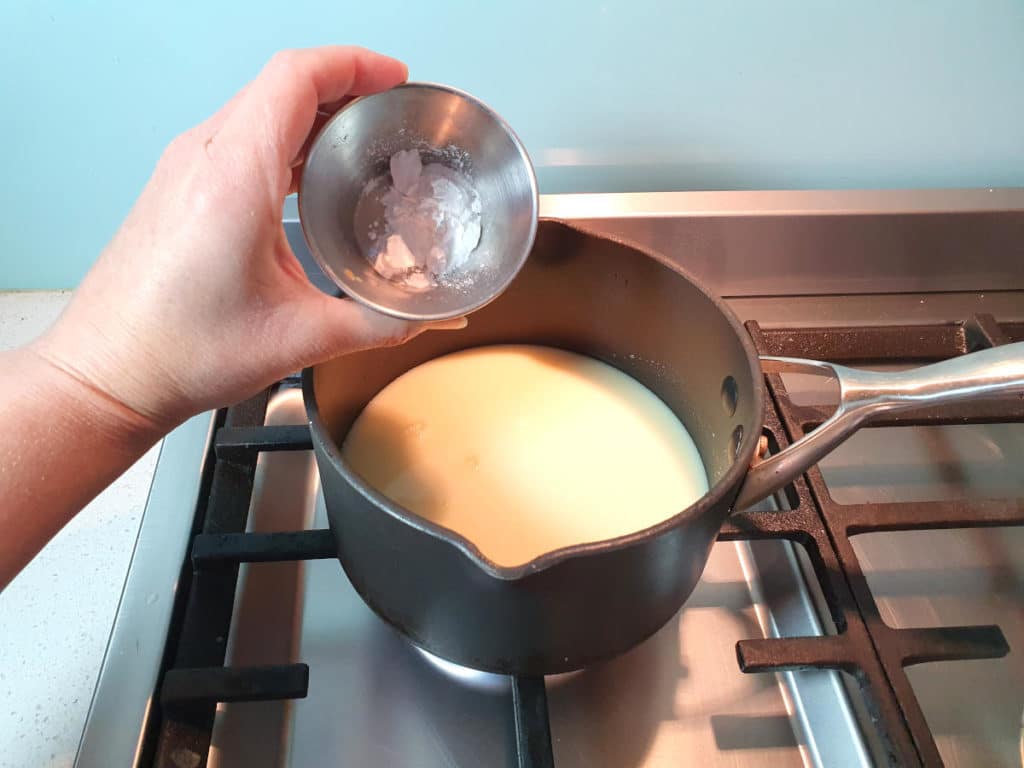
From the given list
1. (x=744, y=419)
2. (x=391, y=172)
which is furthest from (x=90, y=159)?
(x=744, y=419)

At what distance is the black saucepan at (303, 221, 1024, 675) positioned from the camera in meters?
0.37

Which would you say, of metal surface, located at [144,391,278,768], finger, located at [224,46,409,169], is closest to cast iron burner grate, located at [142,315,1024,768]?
metal surface, located at [144,391,278,768]

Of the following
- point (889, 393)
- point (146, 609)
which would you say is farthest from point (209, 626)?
point (889, 393)

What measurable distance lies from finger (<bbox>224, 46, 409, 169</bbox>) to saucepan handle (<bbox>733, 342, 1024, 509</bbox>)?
31 centimetres

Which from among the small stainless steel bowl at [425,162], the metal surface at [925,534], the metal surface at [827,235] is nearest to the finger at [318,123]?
the small stainless steel bowl at [425,162]

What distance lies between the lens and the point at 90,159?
2.29 feet

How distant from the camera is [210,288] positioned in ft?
1.30

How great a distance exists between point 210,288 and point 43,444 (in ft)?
0.41

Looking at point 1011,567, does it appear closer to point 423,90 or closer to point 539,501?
point 539,501

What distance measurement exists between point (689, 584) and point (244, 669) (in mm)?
265

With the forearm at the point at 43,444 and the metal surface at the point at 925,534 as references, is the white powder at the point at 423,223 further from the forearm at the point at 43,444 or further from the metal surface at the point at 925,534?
the metal surface at the point at 925,534

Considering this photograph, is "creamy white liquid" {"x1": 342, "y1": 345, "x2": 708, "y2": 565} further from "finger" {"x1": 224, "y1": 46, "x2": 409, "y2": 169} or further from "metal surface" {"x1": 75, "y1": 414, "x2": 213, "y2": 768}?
"finger" {"x1": 224, "y1": 46, "x2": 409, "y2": 169}

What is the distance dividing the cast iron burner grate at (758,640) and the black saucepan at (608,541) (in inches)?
2.0

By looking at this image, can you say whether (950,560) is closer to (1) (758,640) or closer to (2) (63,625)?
(1) (758,640)
